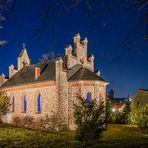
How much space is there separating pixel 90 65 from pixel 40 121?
1196cm


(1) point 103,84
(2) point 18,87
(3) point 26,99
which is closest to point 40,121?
(3) point 26,99

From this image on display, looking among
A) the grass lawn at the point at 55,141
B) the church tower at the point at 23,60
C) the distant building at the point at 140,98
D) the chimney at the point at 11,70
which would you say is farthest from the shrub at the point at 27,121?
the distant building at the point at 140,98

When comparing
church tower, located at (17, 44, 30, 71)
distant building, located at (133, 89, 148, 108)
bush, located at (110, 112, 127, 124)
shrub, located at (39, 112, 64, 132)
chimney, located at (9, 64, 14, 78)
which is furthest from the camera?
distant building, located at (133, 89, 148, 108)

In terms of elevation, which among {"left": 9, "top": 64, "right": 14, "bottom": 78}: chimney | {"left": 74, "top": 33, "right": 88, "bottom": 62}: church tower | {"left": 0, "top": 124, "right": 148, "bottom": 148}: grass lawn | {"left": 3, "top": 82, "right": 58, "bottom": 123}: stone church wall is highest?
{"left": 74, "top": 33, "right": 88, "bottom": 62}: church tower

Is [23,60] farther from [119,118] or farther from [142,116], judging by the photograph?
[142,116]

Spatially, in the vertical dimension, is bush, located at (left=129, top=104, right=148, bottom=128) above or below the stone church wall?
below

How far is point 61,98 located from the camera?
3394cm

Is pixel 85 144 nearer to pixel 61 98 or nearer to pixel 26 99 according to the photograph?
pixel 61 98

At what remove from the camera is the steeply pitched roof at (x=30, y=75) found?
35.7 metres

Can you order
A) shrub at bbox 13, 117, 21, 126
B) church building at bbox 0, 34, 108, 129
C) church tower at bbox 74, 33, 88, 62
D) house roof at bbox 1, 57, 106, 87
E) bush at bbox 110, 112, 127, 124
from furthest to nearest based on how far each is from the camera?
bush at bbox 110, 112, 127, 124, shrub at bbox 13, 117, 21, 126, church tower at bbox 74, 33, 88, 62, house roof at bbox 1, 57, 106, 87, church building at bbox 0, 34, 108, 129

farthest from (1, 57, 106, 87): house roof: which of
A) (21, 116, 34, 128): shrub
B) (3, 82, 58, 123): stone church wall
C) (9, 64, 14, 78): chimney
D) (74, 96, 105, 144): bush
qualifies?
(74, 96, 105, 144): bush

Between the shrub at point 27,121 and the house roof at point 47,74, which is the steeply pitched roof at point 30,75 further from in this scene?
the shrub at point 27,121

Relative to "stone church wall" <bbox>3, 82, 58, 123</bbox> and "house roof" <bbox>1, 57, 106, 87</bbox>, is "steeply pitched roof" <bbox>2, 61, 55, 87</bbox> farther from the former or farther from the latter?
"stone church wall" <bbox>3, 82, 58, 123</bbox>

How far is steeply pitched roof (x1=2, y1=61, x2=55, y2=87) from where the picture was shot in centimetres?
3566
